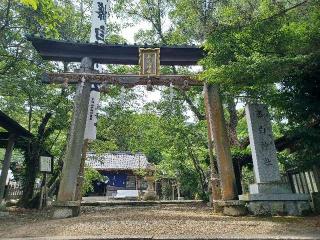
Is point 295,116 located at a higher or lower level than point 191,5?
lower

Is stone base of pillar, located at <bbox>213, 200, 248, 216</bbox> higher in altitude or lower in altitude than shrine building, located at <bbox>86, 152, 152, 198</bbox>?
lower

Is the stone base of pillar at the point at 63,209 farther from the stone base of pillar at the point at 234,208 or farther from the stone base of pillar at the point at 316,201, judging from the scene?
the stone base of pillar at the point at 316,201

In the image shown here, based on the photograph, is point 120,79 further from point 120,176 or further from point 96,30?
point 120,176

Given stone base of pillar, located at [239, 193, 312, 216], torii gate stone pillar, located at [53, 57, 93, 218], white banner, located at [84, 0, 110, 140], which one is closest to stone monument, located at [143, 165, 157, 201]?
white banner, located at [84, 0, 110, 140]

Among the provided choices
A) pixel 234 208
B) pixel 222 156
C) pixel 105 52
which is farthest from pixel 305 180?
pixel 105 52

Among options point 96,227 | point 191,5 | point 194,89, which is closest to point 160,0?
point 191,5

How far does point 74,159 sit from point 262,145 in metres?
6.26

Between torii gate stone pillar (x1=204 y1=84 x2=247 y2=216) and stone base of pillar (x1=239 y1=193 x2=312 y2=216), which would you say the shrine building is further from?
stone base of pillar (x1=239 y1=193 x2=312 y2=216)

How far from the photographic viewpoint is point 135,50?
11.6 m

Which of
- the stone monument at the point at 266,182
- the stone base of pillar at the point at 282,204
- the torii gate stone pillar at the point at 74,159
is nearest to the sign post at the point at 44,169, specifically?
the torii gate stone pillar at the point at 74,159

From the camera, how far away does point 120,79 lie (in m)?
11.1

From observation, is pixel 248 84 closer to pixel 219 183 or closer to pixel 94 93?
pixel 219 183

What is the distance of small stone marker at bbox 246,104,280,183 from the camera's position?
8961 mm

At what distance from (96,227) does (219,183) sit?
549 cm
